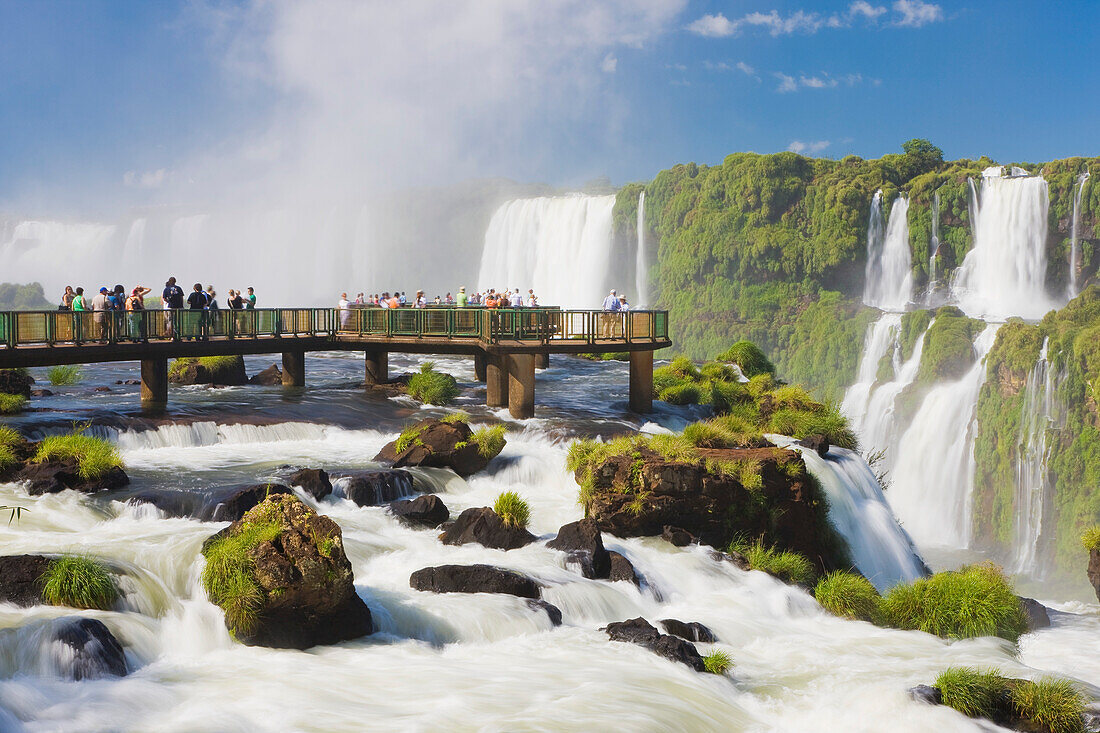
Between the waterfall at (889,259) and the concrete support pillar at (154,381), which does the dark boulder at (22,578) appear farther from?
the waterfall at (889,259)

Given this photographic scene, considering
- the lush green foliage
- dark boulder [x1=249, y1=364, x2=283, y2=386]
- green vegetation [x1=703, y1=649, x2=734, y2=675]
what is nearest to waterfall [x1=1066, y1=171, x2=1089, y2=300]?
dark boulder [x1=249, y1=364, x2=283, y2=386]

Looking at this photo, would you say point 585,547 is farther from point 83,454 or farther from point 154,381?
point 154,381

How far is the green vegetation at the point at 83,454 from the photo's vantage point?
56.2ft

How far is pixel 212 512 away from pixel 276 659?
5.35 metres

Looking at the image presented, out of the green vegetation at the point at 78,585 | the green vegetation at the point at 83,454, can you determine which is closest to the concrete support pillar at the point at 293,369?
the green vegetation at the point at 83,454

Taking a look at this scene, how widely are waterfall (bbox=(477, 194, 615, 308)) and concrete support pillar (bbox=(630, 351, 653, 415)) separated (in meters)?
51.5

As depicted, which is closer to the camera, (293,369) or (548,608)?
(548,608)

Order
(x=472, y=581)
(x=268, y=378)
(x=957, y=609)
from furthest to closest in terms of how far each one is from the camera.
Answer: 1. (x=268, y=378)
2. (x=957, y=609)
3. (x=472, y=581)

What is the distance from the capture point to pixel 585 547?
15.6 metres

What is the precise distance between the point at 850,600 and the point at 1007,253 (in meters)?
58.3

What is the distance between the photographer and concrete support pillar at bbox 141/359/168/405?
2678cm

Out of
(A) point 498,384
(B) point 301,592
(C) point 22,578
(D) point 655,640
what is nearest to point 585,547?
(D) point 655,640

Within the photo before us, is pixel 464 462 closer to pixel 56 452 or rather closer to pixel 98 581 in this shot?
pixel 56 452

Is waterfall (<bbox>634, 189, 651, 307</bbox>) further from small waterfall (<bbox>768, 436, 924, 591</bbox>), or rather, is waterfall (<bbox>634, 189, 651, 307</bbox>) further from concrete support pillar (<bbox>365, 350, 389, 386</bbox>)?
small waterfall (<bbox>768, 436, 924, 591</bbox>)
